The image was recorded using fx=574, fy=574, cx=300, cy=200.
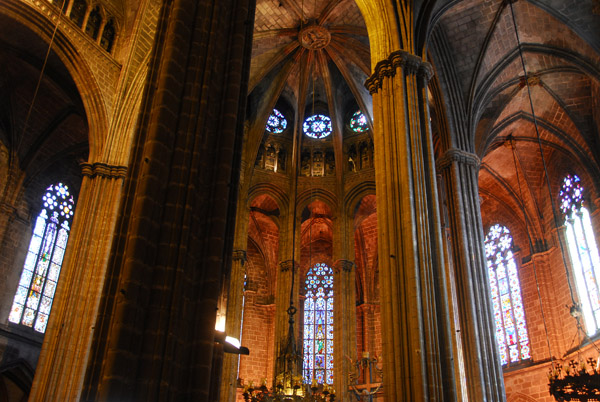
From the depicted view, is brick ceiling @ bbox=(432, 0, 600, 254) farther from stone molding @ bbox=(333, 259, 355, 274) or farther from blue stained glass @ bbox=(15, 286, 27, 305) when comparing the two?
blue stained glass @ bbox=(15, 286, 27, 305)

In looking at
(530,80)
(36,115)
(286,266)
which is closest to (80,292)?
(286,266)

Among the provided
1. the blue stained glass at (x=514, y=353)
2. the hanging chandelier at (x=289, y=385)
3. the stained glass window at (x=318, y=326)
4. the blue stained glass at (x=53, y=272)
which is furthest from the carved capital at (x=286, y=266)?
the blue stained glass at (x=514, y=353)

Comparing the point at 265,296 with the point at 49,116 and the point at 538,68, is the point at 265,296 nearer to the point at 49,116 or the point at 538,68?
the point at 49,116

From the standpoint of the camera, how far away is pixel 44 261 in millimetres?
19547

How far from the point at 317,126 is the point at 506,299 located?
32.9ft

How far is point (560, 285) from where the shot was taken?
20297 mm

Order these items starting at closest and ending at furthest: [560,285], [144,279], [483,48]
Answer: [144,279]
[483,48]
[560,285]

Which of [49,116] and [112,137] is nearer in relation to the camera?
[112,137]

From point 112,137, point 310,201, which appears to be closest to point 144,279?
point 112,137

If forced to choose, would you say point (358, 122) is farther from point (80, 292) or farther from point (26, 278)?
point (80, 292)

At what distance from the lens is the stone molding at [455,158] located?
1664 cm

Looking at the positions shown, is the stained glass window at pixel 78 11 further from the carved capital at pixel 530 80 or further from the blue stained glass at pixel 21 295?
the carved capital at pixel 530 80

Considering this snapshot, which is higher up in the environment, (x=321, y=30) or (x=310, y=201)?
(x=321, y=30)

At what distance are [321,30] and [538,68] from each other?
7399mm
